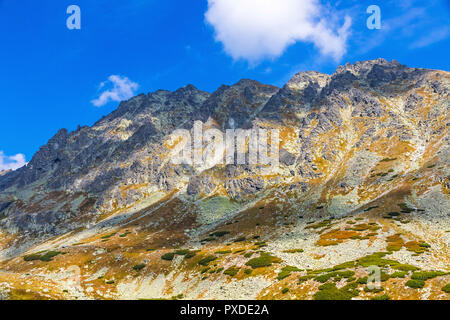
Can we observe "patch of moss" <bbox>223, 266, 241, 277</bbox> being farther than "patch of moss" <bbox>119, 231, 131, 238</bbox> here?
No

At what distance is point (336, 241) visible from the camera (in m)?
54.5

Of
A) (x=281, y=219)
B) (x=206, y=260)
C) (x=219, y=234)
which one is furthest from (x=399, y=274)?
(x=281, y=219)

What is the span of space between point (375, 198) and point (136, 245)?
8317cm

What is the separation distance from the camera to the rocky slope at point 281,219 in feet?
122

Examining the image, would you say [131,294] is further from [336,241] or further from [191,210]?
[191,210]

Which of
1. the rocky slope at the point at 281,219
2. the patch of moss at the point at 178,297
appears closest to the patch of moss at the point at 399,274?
the rocky slope at the point at 281,219

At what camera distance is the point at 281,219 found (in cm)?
9425

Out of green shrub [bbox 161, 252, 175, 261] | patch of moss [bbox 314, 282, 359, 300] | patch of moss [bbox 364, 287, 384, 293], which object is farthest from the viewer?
green shrub [bbox 161, 252, 175, 261]

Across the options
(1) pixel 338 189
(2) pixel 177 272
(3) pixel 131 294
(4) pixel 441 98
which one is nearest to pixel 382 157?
Answer: (1) pixel 338 189

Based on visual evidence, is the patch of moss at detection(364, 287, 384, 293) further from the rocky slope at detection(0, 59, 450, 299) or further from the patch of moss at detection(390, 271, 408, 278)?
the patch of moss at detection(390, 271, 408, 278)

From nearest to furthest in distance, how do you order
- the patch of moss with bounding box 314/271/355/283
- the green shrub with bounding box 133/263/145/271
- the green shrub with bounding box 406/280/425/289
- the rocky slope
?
the green shrub with bounding box 406/280/425/289, the patch of moss with bounding box 314/271/355/283, the rocky slope, the green shrub with bounding box 133/263/145/271

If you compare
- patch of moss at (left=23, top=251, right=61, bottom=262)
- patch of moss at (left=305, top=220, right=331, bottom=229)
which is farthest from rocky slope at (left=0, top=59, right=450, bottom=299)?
patch of moss at (left=23, top=251, right=61, bottom=262)

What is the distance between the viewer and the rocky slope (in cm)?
3728

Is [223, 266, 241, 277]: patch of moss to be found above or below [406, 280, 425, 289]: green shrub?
below
